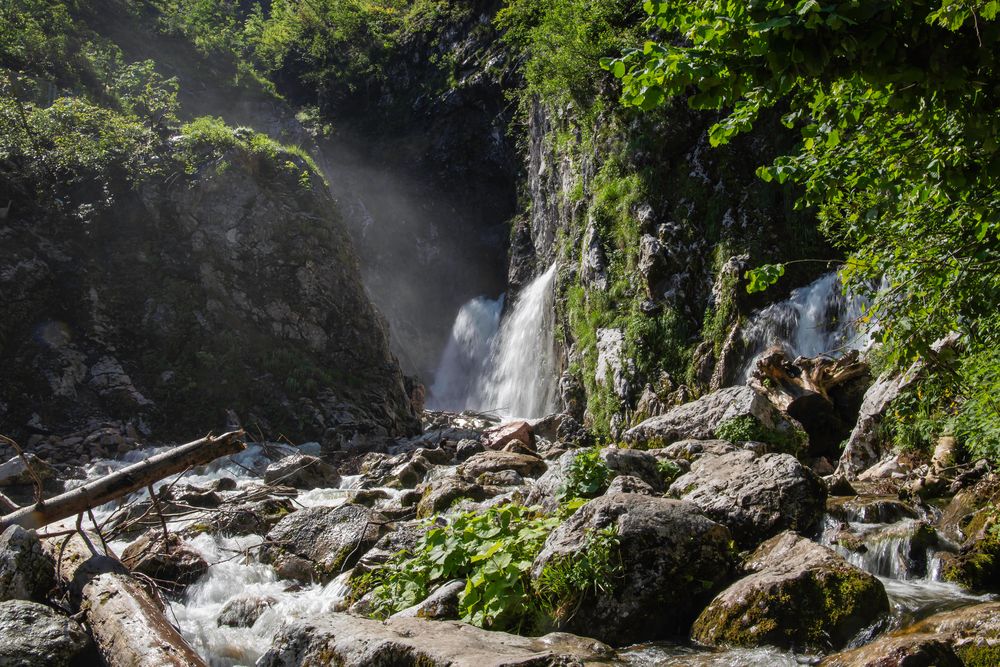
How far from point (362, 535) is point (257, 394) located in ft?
49.7

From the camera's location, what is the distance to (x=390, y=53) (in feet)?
130

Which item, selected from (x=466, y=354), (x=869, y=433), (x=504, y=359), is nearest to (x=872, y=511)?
(x=869, y=433)

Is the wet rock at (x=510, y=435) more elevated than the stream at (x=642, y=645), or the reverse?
the stream at (x=642, y=645)

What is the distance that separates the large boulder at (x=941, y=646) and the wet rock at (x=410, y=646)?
1.45 meters

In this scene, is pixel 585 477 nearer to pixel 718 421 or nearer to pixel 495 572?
pixel 495 572

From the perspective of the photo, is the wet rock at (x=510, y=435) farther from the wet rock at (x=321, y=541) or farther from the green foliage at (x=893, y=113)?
the green foliage at (x=893, y=113)

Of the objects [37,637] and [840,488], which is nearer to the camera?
[37,637]

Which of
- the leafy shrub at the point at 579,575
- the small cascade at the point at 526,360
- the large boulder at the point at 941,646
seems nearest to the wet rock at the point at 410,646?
the leafy shrub at the point at 579,575

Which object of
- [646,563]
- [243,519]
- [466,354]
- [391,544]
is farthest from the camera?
[466,354]

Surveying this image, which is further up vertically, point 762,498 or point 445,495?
point 762,498

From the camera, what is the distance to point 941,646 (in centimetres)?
354

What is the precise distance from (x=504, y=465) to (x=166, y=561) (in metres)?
5.20

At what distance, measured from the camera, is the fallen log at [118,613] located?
4473mm

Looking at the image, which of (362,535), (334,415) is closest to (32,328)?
(334,415)
